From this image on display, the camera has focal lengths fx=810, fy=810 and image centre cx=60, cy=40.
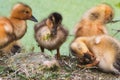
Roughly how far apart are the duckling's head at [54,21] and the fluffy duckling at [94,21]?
31cm

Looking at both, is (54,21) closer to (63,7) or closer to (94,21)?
(94,21)

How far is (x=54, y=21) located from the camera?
15.8 ft

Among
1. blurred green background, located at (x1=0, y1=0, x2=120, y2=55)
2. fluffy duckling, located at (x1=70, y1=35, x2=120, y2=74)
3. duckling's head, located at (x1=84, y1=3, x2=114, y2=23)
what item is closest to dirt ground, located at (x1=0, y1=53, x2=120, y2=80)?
fluffy duckling, located at (x1=70, y1=35, x2=120, y2=74)

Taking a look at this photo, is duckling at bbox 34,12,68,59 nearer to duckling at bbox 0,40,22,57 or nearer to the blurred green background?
duckling at bbox 0,40,22,57

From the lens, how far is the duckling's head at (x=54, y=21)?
4773 millimetres

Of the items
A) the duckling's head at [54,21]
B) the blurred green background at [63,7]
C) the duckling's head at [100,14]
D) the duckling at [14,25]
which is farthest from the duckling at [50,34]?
the blurred green background at [63,7]

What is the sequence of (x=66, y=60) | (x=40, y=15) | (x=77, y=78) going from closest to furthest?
1. (x=77, y=78)
2. (x=66, y=60)
3. (x=40, y=15)

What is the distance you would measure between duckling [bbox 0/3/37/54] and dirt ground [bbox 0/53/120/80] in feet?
0.42

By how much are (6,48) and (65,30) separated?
43cm

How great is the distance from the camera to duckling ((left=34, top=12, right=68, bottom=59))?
4.86 m

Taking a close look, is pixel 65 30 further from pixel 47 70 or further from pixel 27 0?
pixel 27 0

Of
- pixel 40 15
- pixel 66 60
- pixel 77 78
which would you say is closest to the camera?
pixel 77 78

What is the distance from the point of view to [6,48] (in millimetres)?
5129

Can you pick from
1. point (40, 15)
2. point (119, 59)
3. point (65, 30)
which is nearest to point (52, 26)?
point (65, 30)
